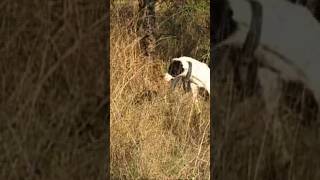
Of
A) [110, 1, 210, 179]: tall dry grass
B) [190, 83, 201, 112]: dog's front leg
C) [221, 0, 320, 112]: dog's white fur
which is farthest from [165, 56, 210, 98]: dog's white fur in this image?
[221, 0, 320, 112]: dog's white fur

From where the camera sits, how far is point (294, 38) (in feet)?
3.44

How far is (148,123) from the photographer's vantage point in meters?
2.92

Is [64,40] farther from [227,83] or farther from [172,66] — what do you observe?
[172,66]

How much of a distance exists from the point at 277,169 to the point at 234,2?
28cm

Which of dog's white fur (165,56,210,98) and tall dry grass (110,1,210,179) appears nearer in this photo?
tall dry grass (110,1,210,179)

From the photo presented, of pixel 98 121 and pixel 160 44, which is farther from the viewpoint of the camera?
pixel 160 44

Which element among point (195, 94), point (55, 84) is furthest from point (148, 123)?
point (55, 84)

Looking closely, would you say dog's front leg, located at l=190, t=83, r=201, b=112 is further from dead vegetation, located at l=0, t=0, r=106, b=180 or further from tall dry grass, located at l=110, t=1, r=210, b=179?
dead vegetation, located at l=0, t=0, r=106, b=180

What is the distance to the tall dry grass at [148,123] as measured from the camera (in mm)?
2414

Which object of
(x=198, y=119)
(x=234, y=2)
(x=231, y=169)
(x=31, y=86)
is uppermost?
(x=234, y=2)

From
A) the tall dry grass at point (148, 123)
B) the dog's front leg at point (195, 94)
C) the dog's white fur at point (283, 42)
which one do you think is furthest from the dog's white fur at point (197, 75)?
the dog's white fur at point (283, 42)

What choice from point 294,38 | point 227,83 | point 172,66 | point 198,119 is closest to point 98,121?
point 227,83

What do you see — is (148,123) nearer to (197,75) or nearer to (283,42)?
(197,75)

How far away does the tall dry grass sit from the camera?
2.41 metres
